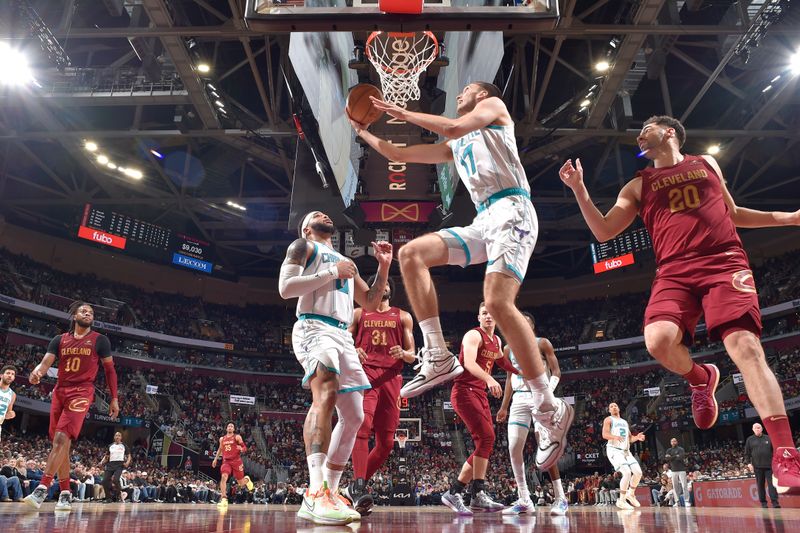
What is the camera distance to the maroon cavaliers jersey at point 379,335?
269 inches

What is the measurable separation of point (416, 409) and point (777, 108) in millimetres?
21379

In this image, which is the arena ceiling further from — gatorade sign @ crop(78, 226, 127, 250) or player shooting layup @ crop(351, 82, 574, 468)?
player shooting layup @ crop(351, 82, 574, 468)

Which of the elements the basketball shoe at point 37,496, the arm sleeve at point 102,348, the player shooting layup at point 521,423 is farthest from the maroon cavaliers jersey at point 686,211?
the basketball shoe at point 37,496

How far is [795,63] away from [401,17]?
14188 millimetres

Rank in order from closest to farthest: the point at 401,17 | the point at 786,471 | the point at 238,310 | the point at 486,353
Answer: the point at 786,471 < the point at 401,17 < the point at 486,353 < the point at 238,310

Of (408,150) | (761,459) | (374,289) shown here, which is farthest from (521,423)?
(761,459)

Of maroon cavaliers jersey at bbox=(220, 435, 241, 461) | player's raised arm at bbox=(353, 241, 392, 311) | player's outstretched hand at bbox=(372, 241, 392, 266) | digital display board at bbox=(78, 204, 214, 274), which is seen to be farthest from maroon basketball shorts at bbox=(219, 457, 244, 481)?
digital display board at bbox=(78, 204, 214, 274)

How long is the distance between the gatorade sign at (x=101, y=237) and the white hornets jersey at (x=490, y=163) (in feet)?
74.1

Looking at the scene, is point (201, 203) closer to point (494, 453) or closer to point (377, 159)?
point (377, 159)

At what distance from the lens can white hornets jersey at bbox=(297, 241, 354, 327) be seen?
193 inches

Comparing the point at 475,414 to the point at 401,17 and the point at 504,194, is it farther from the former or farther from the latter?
the point at 401,17

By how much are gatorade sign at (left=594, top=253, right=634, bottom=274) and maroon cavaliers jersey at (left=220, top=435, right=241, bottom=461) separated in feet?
56.8

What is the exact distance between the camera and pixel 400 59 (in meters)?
11.4

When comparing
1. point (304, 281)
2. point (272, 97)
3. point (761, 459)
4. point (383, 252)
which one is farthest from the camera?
point (272, 97)
